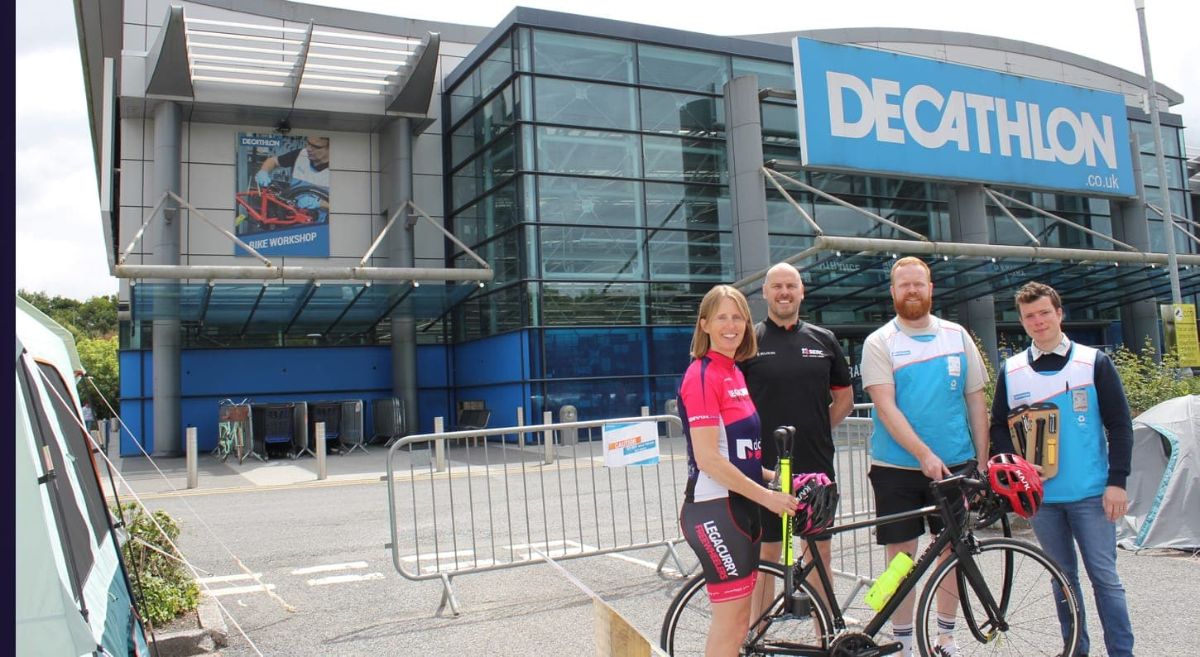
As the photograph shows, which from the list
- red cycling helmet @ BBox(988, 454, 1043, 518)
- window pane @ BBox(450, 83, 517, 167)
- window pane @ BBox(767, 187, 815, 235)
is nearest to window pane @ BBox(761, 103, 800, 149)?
window pane @ BBox(767, 187, 815, 235)

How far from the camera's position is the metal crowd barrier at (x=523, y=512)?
21.6 feet

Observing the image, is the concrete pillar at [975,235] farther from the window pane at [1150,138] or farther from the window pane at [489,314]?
the window pane at [489,314]

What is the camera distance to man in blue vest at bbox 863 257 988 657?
423cm

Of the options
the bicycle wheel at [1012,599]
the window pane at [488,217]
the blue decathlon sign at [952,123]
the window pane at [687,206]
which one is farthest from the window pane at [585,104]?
the bicycle wheel at [1012,599]

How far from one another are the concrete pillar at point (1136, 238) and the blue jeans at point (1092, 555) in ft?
87.2

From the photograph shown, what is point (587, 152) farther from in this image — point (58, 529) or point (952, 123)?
point (58, 529)

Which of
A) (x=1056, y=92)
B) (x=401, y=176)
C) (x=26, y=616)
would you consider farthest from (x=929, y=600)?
(x=1056, y=92)

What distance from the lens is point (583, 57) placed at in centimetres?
2070

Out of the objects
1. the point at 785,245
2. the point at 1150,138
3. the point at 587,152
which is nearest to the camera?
the point at 587,152

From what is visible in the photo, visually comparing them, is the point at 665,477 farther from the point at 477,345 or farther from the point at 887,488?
the point at 477,345

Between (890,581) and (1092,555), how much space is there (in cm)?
105

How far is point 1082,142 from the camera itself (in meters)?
24.2

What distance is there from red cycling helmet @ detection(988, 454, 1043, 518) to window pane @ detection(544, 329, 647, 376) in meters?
16.1

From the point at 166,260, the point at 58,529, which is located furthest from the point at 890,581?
the point at 166,260
